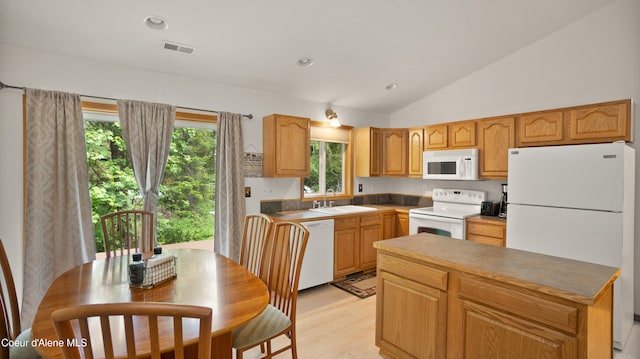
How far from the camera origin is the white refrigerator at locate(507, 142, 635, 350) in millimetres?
2455

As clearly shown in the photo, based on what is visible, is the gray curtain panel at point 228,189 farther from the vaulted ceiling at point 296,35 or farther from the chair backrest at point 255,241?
the chair backrest at point 255,241

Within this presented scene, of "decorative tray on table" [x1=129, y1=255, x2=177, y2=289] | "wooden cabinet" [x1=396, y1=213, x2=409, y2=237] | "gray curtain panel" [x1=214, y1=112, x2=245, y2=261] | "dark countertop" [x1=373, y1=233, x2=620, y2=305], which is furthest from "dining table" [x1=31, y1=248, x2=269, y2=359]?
"wooden cabinet" [x1=396, y1=213, x2=409, y2=237]

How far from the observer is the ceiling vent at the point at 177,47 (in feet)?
8.55

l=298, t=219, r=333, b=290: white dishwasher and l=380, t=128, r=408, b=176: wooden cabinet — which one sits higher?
l=380, t=128, r=408, b=176: wooden cabinet

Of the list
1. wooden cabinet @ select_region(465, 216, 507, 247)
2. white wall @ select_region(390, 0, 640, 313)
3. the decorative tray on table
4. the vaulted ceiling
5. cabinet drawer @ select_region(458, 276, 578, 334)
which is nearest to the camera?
cabinet drawer @ select_region(458, 276, 578, 334)

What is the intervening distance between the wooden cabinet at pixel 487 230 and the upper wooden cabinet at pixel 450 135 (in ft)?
3.09

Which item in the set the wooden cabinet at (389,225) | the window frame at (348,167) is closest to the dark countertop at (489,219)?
the wooden cabinet at (389,225)

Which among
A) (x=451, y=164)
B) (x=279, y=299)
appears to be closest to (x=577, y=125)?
(x=451, y=164)

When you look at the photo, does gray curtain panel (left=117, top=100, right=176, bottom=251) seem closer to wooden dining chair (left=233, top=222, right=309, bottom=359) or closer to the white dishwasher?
wooden dining chair (left=233, top=222, right=309, bottom=359)

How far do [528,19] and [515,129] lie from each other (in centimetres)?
109

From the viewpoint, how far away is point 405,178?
5027 millimetres

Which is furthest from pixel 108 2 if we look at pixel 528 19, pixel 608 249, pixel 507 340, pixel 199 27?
pixel 608 249

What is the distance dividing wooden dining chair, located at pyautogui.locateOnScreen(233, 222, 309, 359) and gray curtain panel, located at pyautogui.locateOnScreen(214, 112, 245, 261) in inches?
46.1

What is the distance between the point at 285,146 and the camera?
12.1ft
